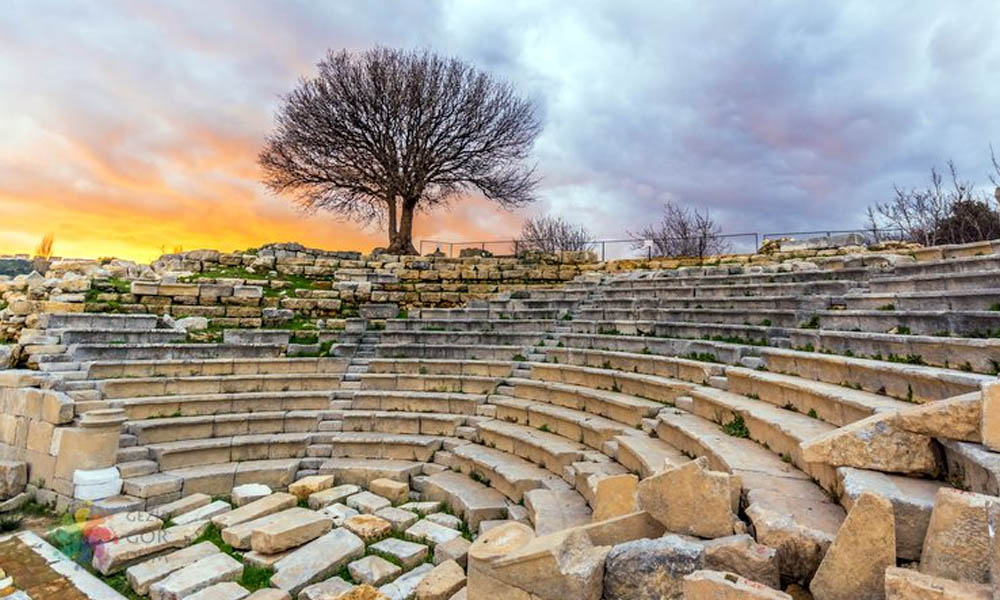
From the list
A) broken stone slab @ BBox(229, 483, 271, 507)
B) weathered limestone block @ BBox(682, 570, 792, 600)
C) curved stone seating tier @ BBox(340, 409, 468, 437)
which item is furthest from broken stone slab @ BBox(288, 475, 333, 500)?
weathered limestone block @ BBox(682, 570, 792, 600)

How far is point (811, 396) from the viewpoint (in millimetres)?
4809

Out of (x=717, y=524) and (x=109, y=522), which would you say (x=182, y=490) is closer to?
(x=109, y=522)

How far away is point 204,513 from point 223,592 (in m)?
1.88

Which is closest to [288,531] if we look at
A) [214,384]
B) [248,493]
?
[248,493]

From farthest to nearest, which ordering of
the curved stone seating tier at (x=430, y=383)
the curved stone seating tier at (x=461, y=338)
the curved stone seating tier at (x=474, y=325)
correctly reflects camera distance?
the curved stone seating tier at (x=474, y=325)
the curved stone seating tier at (x=461, y=338)
the curved stone seating tier at (x=430, y=383)

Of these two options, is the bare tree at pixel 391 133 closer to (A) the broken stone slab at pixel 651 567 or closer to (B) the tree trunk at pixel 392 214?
(B) the tree trunk at pixel 392 214

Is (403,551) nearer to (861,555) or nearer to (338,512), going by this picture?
(338,512)

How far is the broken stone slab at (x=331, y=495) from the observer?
Result: 6027 mm

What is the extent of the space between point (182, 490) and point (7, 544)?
162 cm

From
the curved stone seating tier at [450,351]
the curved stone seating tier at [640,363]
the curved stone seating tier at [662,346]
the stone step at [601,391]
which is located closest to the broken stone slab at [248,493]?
the curved stone seating tier at [450,351]

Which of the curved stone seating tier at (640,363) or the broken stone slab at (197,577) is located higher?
the curved stone seating tier at (640,363)

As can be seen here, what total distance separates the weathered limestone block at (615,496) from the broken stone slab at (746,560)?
3.27 feet

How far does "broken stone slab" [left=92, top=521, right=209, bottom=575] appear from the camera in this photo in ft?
15.3

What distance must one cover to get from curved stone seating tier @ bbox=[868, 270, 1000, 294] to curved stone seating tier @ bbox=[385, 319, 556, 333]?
19.5ft
